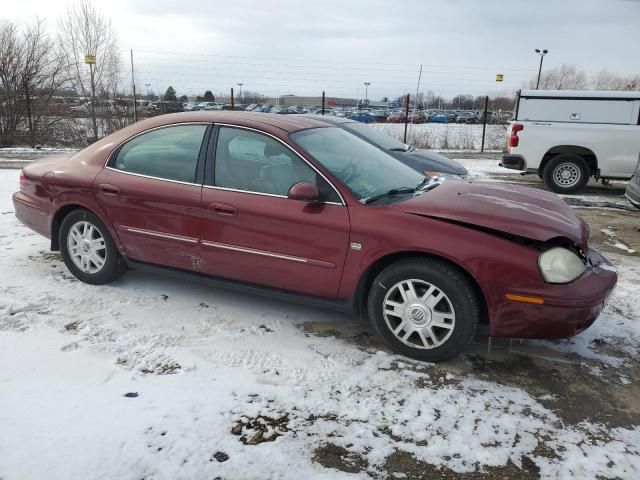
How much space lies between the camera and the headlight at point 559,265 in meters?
2.96

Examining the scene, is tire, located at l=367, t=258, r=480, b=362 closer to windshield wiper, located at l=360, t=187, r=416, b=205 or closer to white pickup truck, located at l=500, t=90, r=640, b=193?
windshield wiper, located at l=360, t=187, r=416, b=205

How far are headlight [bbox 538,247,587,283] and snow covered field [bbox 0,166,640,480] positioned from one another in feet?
2.18

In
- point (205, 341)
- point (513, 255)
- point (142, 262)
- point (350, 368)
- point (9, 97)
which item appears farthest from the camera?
point (9, 97)

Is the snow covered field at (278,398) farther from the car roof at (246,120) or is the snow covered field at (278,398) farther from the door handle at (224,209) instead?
the car roof at (246,120)

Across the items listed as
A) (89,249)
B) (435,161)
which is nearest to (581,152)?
(435,161)

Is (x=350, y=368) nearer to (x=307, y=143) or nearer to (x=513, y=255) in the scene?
(x=513, y=255)

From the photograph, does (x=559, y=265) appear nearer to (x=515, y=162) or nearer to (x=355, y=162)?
(x=355, y=162)

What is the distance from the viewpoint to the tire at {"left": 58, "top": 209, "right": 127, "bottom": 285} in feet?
13.8

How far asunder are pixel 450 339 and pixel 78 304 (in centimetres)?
283

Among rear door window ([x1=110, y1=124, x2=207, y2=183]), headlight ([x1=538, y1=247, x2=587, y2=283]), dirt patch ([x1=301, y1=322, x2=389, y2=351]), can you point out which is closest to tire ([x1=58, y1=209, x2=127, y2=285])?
rear door window ([x1=110, y1=124, x2=207, y2=183])

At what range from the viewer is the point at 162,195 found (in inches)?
151

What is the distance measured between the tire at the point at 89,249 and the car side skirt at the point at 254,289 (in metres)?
0.16

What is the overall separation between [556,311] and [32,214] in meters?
4.36

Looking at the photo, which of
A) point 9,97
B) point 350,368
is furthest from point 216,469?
point 9,97
